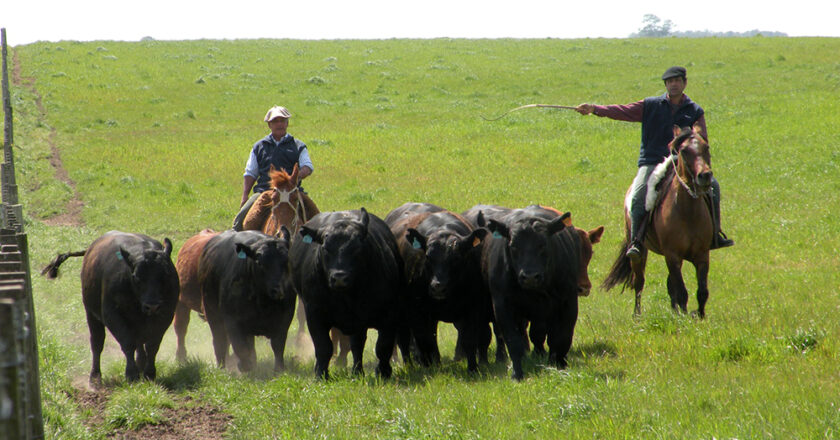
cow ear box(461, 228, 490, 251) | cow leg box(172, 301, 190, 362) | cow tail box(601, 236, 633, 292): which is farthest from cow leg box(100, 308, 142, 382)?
cow tail box(601, 236, 633, 292)

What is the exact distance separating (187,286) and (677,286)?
19.7 feet

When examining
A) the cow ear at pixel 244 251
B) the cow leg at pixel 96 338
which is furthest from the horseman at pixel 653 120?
the cow leg at pixel 96 338

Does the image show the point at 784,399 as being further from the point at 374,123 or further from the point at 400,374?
the point at 374,123

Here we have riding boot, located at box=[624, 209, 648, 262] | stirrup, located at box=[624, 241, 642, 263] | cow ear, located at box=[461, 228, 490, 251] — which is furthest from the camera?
riding boot, located at box=[624, 209, 648, 262]

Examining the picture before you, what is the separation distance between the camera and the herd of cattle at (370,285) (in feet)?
25.5

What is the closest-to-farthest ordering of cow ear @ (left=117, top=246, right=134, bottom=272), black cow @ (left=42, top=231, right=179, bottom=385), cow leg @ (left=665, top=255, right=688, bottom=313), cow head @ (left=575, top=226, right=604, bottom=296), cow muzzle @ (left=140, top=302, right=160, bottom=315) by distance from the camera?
1. cow muzzle @ (left=140, top=302, right=160, bottom=315)
2. black cow @ (left=42, top=231, right=179, bottom=385)
3. cow ear @ (left=117, top=246, right=134, bottom=272)
4. cow head @ (left=575, top=226, right=604, bottom=296)
5. cow leg @ (left=665, top=255, right=688, bottom=313)

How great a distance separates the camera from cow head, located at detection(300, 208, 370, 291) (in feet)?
24.9

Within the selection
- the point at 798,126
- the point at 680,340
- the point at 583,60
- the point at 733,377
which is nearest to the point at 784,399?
the point at 733,377

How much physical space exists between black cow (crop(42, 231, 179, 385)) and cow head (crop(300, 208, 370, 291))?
167 cm

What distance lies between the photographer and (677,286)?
31.7ft

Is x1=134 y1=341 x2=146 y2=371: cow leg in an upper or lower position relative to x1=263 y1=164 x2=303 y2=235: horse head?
lower

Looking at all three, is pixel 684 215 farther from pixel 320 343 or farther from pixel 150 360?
pixel 150 360

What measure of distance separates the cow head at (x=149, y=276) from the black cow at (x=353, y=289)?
148 centimetres

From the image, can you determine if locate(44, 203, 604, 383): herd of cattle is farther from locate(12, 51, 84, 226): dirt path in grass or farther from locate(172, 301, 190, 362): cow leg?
locate(12, 51, 84, 226): dirt path in grass
